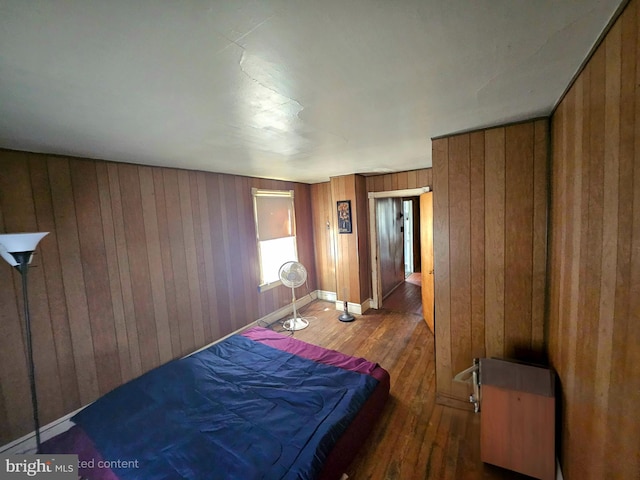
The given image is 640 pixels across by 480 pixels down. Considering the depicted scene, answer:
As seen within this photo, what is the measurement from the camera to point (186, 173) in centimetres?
299

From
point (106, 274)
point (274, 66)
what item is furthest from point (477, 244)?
point (106, 274)

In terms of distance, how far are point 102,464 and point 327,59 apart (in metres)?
2.76

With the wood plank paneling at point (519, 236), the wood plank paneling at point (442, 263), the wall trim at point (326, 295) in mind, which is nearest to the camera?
the wood plank paneling at point (519, 236)

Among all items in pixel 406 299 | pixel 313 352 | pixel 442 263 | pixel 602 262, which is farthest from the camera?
pixel 406 299

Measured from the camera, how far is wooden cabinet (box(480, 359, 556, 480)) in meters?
1.53

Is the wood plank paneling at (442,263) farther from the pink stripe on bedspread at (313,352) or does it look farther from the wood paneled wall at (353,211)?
the wood paneled wall at (353,211)

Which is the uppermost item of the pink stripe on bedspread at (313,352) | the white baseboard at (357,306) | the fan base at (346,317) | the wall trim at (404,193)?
the wall trim at (404,193)

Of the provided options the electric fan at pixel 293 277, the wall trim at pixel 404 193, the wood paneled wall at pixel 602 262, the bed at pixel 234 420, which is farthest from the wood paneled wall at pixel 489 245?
the electric fan at pixel 293 277

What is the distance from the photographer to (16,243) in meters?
1.54

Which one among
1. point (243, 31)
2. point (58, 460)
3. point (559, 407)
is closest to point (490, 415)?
point (559, 407)

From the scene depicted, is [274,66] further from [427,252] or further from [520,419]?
[427,252]

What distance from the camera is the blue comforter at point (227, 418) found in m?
1.54

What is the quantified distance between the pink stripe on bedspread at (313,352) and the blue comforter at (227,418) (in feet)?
0.31

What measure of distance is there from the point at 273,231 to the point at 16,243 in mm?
2879
